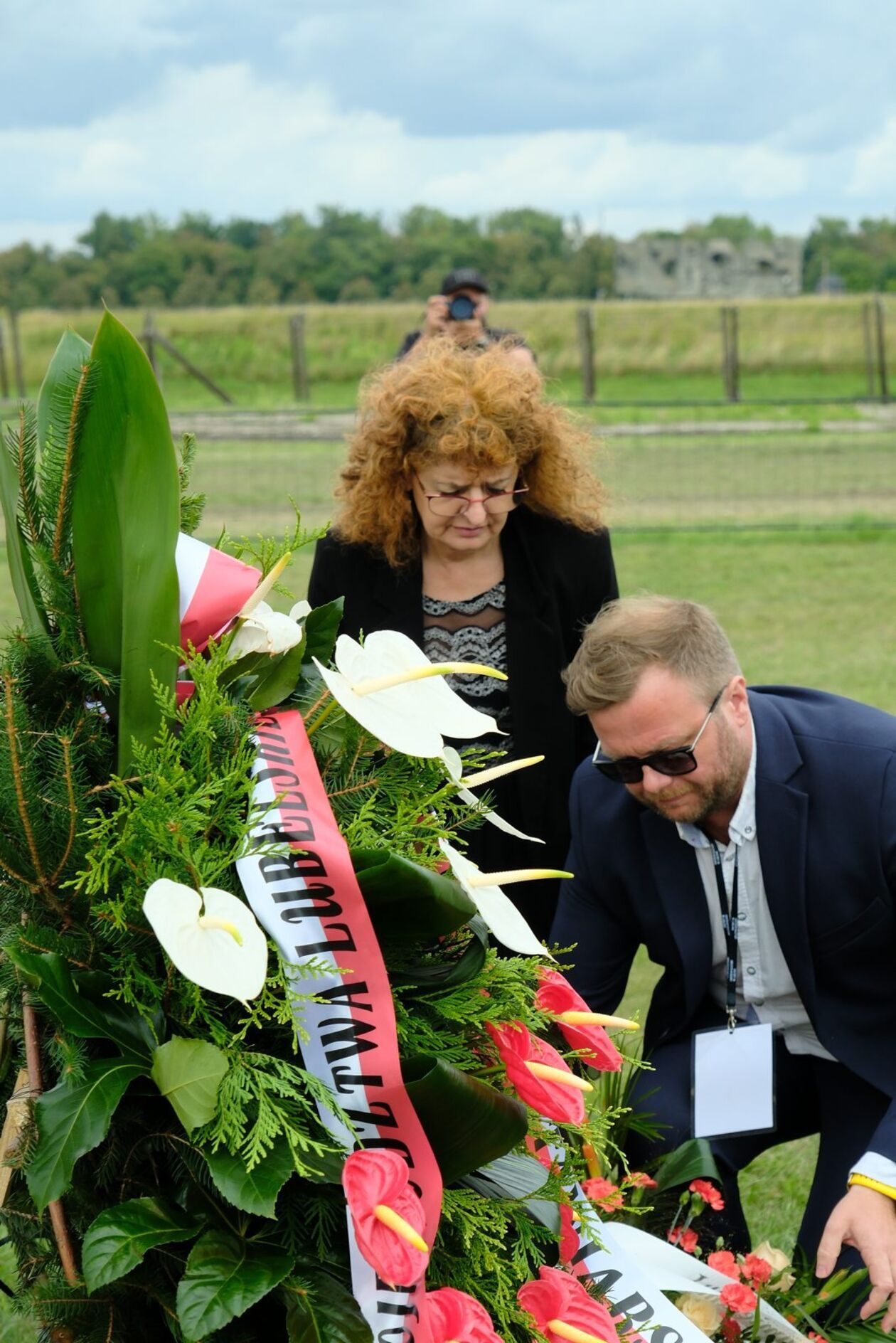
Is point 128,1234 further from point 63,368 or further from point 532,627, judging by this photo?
point 532,627

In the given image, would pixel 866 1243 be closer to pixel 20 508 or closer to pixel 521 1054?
pixel 521 1054

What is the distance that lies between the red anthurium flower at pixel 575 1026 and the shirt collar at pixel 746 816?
97 centimetres

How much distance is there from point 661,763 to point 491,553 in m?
1.03

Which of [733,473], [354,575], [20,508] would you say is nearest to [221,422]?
[733,473]

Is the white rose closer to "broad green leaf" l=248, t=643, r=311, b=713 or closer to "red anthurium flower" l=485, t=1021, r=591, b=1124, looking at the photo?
"red anthurium flower" l=485, t=1021, r=591, b=1124

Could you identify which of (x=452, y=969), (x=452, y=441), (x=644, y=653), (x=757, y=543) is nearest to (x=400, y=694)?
(x=452, y=969)

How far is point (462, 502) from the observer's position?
10.2ft

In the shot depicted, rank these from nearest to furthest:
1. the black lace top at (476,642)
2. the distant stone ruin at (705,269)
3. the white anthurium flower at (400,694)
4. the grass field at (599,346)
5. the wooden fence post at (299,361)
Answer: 1. the white anthurium flower at (400,694)
2. the black lace top at (476,642)
3. the wooden fence post at (299,361)
4. the grass field at (599,346)
5. the distant stone ruin at (705,269)

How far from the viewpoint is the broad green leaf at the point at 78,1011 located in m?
1.29

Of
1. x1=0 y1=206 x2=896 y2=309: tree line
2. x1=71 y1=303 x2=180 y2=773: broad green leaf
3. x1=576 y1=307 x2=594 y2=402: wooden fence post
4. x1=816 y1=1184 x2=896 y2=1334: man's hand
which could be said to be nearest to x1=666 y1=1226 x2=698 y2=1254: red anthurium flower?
x1=816 y1=1184 x2=896 y2=1334: man's hand

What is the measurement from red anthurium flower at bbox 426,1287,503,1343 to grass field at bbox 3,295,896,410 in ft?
88.8

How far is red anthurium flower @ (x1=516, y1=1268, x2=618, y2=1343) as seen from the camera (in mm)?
1457

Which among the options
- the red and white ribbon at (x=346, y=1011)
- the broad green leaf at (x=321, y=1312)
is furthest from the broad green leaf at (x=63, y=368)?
the broad green leaf at (x=321, y=1312)

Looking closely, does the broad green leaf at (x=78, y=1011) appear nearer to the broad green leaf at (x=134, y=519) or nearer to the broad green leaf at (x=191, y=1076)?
the broad green leaf at (x=191, y=1076)
